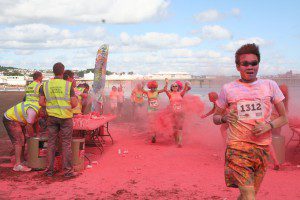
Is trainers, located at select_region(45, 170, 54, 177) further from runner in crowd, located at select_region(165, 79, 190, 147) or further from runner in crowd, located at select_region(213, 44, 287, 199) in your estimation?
runner in crowd, located at select_region(213, 44, 287, 199)

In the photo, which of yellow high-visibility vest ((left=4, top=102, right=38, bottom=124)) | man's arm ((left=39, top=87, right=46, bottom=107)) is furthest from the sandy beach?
man's arm ((left=39, top=87, right=46, bottom=107))

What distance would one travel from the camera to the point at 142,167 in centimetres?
778

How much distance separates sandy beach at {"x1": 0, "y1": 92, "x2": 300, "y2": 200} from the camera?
19.6 feet

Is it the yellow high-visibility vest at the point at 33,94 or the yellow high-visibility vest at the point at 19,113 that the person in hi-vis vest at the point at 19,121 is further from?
the yellow high-visibility vest at the point at 33,94

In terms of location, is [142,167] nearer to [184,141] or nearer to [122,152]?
[122,152]

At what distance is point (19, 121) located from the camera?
300 inches

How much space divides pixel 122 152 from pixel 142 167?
161 centimetres

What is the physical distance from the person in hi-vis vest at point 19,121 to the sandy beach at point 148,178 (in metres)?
0.35

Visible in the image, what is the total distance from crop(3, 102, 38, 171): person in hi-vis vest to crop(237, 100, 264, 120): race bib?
5.07 meters

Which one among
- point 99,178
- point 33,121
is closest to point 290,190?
point 99,178

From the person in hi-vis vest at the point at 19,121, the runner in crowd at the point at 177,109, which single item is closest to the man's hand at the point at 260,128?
the person in hi-vis vest at the point at 19,121

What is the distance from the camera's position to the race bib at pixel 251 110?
364cm

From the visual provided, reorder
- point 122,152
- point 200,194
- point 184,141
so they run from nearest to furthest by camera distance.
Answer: point 200,194 → point 122,152 → point 184,141

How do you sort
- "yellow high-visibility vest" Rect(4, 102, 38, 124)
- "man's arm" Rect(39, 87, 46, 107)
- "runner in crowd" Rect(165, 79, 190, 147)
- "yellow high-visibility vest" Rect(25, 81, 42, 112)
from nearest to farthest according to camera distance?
1. "man's arm" Rect(39, 87, 46, 107)
2. "yellow high-visibility vest" Rect(4, 102, 38, 124)
3. "yellow high-visibility vest" Rect(25, 81, 42, 112)
4. "runner in crowd" Rect(165, 79, 190, 147)
